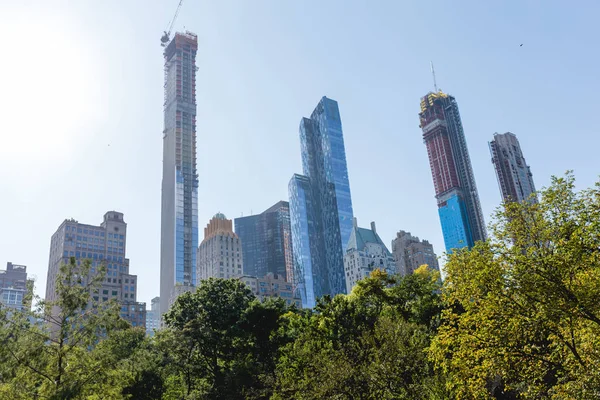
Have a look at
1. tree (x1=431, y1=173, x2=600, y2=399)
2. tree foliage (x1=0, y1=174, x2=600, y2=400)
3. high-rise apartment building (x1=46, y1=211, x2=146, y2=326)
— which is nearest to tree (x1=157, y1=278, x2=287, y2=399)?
tree foliage (x1=0, y1=174, x2=600, y2=400)

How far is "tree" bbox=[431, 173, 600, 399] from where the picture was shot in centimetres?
1797

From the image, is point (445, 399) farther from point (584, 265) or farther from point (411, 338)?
point (584, 265)

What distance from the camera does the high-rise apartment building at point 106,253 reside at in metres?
170

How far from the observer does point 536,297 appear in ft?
61.6

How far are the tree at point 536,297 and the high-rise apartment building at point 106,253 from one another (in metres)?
161

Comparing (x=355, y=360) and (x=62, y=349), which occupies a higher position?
(x=62, y=349)

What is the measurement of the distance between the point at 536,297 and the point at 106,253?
582 ft

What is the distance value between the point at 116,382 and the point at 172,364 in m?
18.9

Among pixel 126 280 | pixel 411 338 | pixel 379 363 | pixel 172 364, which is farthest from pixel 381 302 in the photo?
pixel 126 280

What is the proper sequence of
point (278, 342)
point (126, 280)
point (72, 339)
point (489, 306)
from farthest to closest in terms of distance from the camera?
point (126, 280) → point (278, 342) → point (72, 339) → point (489, 306)

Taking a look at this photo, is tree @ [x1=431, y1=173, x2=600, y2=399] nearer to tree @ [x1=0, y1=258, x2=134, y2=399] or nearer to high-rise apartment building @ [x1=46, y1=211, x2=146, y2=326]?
tree @ [x1=0, y1=258, x2=134, y2=399]

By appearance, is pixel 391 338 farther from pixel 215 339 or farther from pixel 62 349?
pixel 215 339

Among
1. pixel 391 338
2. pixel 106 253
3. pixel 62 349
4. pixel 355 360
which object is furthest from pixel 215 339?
pixel 106 253

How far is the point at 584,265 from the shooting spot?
18.4 metres
